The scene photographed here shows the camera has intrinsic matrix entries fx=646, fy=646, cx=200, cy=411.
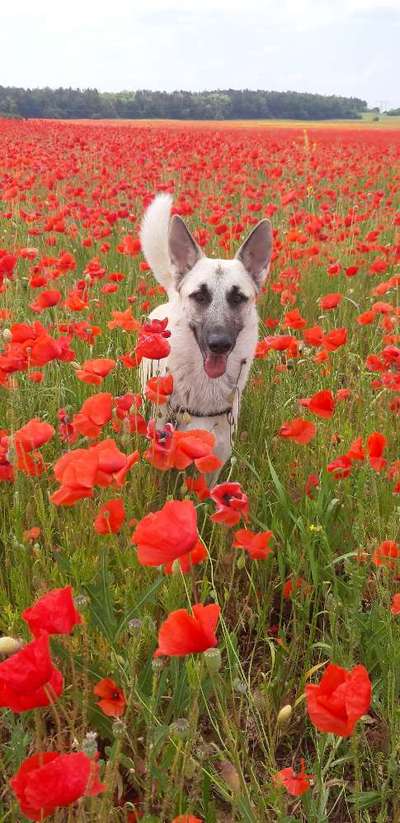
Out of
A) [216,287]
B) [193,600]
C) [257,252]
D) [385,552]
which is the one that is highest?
[257,252]

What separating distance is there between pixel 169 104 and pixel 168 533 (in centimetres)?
4971

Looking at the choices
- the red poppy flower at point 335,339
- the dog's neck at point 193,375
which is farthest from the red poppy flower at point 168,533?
the dog's neck at point 193,375

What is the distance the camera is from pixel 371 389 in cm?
338

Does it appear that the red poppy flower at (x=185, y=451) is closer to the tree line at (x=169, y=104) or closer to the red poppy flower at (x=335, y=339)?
the red poppy flower at (x=335, y=339)

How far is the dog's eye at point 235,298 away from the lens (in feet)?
10.3

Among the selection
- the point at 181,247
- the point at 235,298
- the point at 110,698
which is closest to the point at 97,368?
the point at 110,698

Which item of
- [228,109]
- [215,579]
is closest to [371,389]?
[215,579]

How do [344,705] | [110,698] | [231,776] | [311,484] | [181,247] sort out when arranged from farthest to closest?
[181,247]
[311,484]
[110,698]
[231,776]
[344,705]

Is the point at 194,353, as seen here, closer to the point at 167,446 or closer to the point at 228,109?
the point at 167,446

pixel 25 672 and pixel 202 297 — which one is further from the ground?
pixel 202 297

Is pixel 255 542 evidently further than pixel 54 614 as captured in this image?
Yes

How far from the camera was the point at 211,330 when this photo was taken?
9.61 ft

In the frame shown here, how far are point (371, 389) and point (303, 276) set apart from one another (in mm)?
2348

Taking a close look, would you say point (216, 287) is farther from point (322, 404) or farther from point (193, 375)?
point (322, 404)
